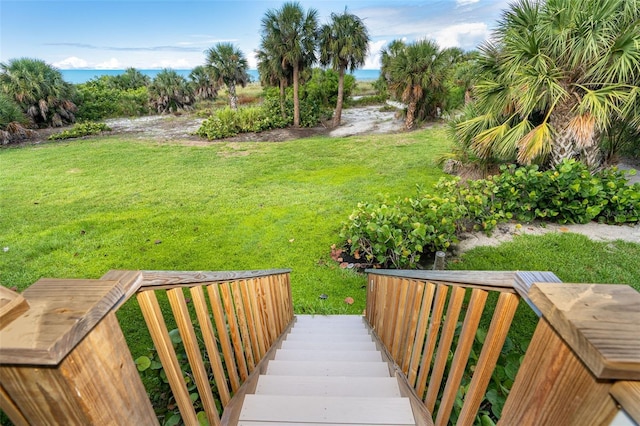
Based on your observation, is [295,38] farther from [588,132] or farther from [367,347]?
[367,347]

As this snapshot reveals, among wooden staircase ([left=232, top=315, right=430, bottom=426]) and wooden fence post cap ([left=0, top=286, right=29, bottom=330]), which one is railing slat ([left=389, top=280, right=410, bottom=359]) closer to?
wooden staircase ([left=232, top=315, right=430, bottom=426])

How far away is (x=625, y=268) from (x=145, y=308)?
5209mm

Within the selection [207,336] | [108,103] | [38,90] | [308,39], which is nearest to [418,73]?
[308,39]

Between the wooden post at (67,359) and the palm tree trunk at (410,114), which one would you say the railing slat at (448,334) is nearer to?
the wooden post at (67,359)

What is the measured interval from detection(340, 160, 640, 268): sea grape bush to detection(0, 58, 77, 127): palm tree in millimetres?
18076

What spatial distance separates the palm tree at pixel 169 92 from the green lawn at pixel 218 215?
9.63m

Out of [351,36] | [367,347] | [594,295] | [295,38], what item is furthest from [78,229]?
[351,36]

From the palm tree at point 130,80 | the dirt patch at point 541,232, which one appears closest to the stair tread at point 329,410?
the dirt patch at point 541,232

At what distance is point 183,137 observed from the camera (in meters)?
14.2

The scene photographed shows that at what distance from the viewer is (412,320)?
1596 mm

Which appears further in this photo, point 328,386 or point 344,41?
point 344,41

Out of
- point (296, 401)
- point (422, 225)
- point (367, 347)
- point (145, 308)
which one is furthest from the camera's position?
point (422, 225)

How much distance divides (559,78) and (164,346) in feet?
19.6

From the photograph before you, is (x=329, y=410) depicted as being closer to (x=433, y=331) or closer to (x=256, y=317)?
(x=433, y=331)
